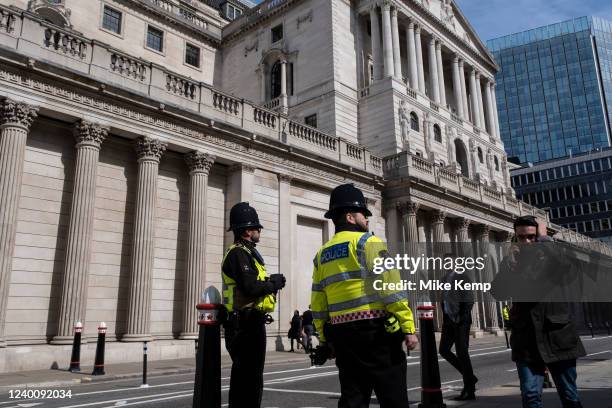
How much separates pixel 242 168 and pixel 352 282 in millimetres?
17295

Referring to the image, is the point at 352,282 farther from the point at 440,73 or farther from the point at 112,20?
the point at 440,73

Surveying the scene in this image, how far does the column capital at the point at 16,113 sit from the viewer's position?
15.0 meters

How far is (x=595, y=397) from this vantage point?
23.1 feet

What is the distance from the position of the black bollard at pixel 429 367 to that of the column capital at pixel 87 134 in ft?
45.9

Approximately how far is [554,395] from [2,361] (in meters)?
13.3

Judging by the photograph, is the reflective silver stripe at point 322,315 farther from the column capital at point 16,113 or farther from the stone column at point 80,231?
the column capital at point 16,113

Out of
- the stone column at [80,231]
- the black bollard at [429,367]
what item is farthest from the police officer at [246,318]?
the stone column at [80,231]

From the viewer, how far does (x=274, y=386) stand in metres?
10.4

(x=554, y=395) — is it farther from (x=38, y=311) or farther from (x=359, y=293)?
(x=38, y=311)

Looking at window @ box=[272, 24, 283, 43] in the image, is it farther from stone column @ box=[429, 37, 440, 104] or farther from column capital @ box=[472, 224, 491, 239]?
column capital @ box=[472, 224, 491, 239]

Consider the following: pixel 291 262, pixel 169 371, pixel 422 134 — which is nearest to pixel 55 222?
pixel 169 371

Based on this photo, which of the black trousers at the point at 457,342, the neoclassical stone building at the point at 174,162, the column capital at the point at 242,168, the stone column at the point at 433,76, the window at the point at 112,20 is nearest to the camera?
the black trousers at the point at 457,342

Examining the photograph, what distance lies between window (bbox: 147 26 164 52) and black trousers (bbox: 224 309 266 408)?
3213 cm

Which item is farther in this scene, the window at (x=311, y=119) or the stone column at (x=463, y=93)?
the stone column at (x=463, y=93)
